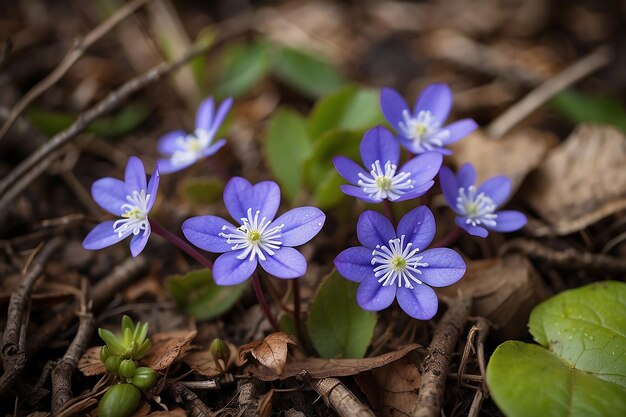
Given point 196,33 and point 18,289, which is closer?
point 18,289

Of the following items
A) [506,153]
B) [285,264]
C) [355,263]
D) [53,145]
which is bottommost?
[506,153]

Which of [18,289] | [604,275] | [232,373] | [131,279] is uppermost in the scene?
[18,289]

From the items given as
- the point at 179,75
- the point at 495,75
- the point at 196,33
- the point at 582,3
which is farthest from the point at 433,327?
the point at 582,3

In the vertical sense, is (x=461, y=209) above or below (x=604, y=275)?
above

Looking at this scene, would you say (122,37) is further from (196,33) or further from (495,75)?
(495,75)

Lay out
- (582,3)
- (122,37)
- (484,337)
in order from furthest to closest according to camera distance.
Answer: (582,3)
(122,37)
(484,337)

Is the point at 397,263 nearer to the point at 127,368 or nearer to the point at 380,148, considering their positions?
the point at 380,148

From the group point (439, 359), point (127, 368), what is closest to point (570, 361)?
point (439, 359)
